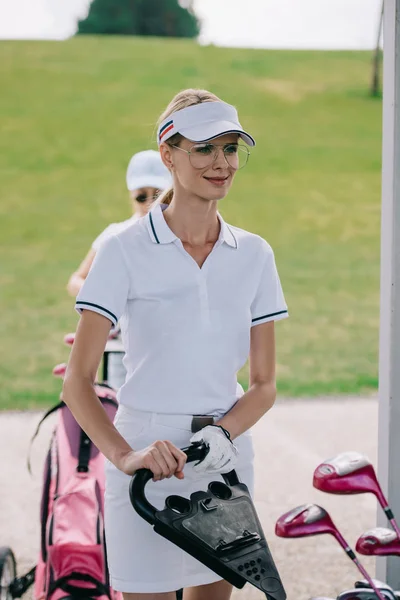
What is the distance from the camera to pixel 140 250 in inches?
89.5

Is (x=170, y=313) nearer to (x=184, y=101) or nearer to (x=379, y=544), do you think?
(x=184, y=101)

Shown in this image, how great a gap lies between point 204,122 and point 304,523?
0.98m

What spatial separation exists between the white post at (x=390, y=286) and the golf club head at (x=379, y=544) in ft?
2.74

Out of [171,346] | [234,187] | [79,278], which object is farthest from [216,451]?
[234,187]

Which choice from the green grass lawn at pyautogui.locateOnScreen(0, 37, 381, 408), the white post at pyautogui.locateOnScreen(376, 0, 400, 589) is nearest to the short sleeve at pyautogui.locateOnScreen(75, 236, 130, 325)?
the white post at pyautogui.locateOnScreen(376, 0, 400, 589)

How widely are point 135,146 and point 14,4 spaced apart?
31.7ft

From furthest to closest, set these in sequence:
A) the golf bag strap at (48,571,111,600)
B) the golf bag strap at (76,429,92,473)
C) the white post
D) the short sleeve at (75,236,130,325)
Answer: the golf bag strap at (76,429,92,473) < the golf bag strap at (48,571,111,600) < the white post < the short sleeve at (75,236,130,325)

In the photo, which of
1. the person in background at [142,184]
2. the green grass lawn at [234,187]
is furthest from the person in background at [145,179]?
the green grass lawn at [234,187]

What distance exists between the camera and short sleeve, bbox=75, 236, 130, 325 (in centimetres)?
222

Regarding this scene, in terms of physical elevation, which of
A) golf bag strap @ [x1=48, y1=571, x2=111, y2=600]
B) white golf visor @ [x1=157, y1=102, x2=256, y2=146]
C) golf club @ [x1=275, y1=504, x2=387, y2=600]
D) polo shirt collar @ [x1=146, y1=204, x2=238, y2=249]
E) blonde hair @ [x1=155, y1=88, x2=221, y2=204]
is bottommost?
golf bag strap @ [x1=48, y1=571, x2=111, y2=600]

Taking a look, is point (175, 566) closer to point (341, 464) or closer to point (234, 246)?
point (341, 464)

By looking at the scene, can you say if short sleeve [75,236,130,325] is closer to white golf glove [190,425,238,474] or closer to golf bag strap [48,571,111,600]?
white golf glove [190,425,238,474]

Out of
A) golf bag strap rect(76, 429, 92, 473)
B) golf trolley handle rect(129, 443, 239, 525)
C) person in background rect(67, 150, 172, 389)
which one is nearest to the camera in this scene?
golf trolley handle rect(129, 443, 239, 525)

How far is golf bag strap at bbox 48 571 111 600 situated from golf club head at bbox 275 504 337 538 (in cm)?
116
